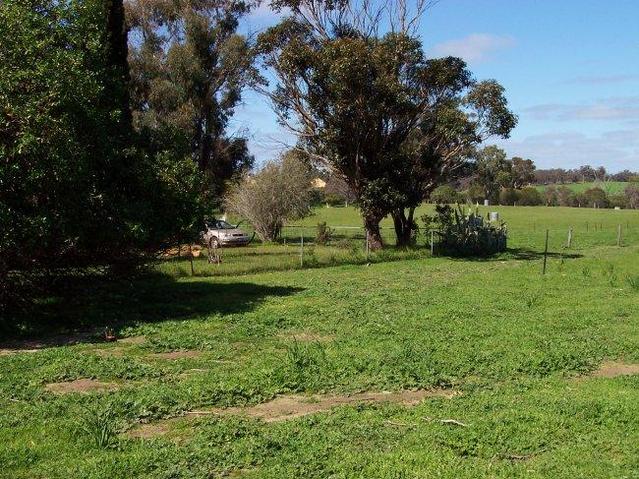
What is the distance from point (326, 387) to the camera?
25.4ft

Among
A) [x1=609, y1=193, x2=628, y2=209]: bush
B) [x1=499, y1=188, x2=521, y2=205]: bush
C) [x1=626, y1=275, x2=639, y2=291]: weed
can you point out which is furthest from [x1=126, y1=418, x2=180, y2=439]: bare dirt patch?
[x1=609, y1=193, x2=628, y2=209]: bush

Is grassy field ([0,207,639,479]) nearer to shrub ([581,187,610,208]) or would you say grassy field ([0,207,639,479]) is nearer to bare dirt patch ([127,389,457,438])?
bare dirt patch ([127,389,457,438])

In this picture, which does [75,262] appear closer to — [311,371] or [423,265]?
[311,371]

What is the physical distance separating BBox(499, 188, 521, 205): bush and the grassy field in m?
103

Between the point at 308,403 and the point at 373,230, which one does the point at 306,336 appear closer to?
the point at 308,403

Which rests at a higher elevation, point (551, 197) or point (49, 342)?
point (551, 197)

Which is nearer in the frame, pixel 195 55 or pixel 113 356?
Result: pixel 113 356

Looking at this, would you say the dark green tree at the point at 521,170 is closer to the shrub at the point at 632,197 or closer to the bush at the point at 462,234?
the shrub at the point at 632,197

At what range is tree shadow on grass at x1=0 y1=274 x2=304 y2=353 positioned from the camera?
452 inches

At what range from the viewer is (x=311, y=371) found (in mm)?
8242

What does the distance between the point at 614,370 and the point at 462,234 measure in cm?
2010

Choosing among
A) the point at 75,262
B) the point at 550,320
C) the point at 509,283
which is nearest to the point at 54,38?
the point at 75,262

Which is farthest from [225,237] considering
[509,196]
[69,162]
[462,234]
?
[509,196]

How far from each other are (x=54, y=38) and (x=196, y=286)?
303 inches
